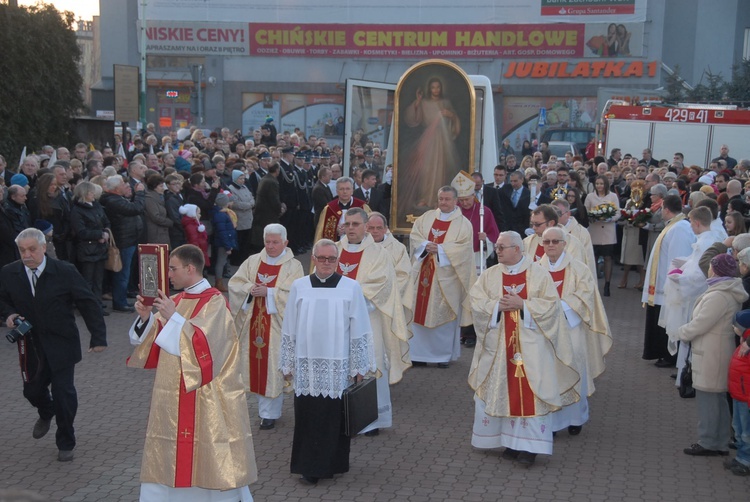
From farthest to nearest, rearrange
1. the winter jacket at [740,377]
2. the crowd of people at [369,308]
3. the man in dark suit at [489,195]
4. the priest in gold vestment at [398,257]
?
the man in dark suit at [489,195] < the priest in gold vestment at [398,257] < the winter jacket at [740,377] < the crowd of people at [369,308]

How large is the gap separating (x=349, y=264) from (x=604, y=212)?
736 centimetres

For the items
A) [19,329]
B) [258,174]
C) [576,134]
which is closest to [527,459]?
[19,329]

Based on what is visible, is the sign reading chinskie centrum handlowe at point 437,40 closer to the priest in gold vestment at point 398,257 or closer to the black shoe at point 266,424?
the priest in gold vestment at point 398,257

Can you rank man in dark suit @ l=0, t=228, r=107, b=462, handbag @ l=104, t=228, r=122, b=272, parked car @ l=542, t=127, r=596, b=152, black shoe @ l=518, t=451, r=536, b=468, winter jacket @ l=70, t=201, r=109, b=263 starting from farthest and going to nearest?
parked car @ l=542, t=127, r=596, b=152, handbag @ l=104, t=228, r=122, b=272, winter jacket @ l=70, t=201, r=109, b=263, black shoe @ l=518, t=451, r=536, b=468, man in dark suit @ l=0, t=228, r=107, b=462

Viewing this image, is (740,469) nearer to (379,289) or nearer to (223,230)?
(379,289)

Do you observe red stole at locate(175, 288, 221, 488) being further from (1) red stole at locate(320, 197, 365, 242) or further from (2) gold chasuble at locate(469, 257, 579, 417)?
(1) red stole at locate(320, 197, 365, 242)

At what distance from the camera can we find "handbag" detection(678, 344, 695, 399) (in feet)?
28.2

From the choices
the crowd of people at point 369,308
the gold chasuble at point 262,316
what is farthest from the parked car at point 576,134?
the gold chasuble at point 262,316

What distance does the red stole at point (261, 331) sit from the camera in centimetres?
805

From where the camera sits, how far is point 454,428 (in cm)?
830

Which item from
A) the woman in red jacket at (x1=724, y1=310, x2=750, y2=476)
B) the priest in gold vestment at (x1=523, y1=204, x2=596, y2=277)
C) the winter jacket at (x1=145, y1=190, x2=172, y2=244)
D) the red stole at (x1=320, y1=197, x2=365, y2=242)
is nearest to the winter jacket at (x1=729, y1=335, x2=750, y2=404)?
the woman in red jacket at (x1=724, y1=310, x2=750, y2=476)

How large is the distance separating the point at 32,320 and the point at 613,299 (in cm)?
989

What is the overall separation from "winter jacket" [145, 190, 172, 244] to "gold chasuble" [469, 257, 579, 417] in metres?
6.59

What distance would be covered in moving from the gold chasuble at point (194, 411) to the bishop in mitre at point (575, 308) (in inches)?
121
